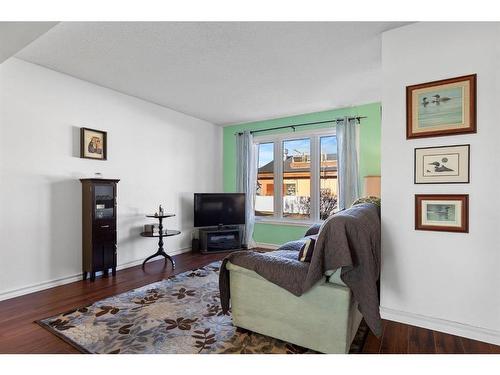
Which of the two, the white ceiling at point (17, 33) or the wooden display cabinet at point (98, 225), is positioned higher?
the white ceiling at point (17, 33)

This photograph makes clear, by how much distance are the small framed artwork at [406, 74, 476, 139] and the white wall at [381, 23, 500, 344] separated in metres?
0.05

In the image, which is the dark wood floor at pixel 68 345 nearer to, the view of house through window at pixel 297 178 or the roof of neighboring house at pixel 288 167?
the view of house through window at pixel 297 178

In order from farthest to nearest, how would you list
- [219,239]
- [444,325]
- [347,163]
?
[219,239] → [347,163] → [444,325]

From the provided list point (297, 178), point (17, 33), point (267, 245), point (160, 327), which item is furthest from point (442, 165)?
point (267, 245)

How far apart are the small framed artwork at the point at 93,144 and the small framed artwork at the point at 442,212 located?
3.77 metres

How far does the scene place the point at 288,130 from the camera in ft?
17.1

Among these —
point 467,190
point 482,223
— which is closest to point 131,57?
point 467,190

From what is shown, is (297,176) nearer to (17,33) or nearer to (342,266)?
(342,266)

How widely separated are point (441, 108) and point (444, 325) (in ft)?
5.77

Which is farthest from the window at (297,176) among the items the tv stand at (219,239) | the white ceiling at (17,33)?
the white ceiling at (17,33)

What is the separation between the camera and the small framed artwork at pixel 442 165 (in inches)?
83.6

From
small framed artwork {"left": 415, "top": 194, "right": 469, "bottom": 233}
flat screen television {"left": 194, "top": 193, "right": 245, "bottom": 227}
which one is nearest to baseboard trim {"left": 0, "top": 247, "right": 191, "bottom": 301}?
flat screen television {"left": 194, "top": 193, "right": 245, "bottom": 227}

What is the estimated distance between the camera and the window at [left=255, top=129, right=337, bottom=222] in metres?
4.88
